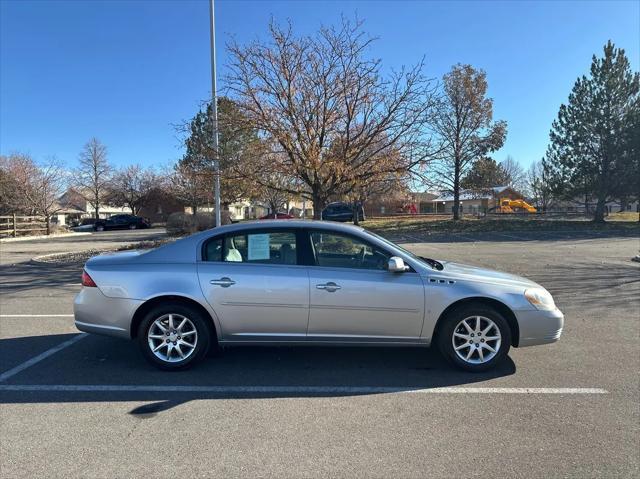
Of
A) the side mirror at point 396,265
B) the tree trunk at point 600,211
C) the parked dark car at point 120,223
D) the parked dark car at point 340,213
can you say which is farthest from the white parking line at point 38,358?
the parked dark car at point 120,223

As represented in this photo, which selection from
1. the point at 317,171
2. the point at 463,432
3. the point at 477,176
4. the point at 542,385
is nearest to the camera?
the point at 463,432

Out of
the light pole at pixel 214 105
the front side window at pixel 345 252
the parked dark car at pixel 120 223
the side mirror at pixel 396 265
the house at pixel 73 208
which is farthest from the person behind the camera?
the house at pixel 73 208

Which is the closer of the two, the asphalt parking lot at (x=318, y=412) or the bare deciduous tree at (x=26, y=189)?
the asphalt parking lot at (x=318, y=412)

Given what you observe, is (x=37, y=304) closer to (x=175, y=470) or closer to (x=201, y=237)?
(x=201, y=237)

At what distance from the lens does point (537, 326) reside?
466 centimetres

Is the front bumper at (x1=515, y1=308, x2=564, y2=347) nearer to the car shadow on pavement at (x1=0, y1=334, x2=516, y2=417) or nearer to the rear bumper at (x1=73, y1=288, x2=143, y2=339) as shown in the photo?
the car shadow on pavement at (x1=0, y1=334, x2=516, y2=417)

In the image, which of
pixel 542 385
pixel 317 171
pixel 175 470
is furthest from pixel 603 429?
pixel 317 171

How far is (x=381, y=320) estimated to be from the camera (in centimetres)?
460

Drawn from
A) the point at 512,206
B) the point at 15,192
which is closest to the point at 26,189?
the point at 15,192

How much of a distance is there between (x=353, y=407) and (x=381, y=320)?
0.97 m

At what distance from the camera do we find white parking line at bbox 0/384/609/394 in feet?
13.9

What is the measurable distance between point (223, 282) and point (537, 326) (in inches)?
127

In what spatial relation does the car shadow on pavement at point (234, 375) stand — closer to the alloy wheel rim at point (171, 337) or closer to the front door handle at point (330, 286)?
the alloy wheel rim at point (171, 337)

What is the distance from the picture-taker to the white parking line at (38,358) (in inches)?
184
